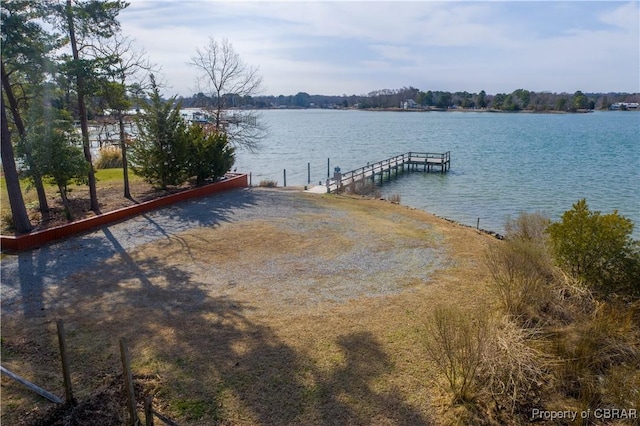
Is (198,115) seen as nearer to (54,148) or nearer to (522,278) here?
(54,148)

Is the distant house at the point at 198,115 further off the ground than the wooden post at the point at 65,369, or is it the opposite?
the distant house at the point at 198,115

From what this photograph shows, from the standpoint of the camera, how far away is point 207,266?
934cm

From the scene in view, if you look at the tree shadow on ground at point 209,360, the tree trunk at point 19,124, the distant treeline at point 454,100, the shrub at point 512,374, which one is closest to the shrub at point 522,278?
the shrub at point 512,374

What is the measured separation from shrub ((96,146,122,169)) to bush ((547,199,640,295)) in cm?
2319

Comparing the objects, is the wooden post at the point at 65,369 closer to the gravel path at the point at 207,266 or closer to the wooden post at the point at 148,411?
the wooden post at the point at 148,411

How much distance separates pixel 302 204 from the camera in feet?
52.9

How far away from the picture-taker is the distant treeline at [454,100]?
132250mm

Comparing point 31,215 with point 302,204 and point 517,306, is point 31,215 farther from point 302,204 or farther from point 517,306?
point 517,306

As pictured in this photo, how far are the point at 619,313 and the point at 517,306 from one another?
55.7 inches

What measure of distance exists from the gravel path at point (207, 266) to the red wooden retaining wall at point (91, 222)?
320 millimetres

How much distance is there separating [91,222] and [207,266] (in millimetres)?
4371

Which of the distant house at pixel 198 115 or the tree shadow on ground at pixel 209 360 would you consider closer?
the tree shadow on ground at pixel 209 360

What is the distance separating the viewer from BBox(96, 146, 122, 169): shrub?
24.4m

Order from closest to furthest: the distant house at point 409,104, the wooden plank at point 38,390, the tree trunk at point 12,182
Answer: the wooden plank at point 38,390, the tree trunk at point 12,182, the distant house at point 409,104
